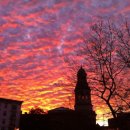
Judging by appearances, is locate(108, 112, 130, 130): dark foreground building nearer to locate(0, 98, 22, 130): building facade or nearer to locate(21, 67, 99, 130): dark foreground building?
locate(21, 67, 99, 130): dark foreground building

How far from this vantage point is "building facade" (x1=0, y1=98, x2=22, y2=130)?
93.7 metres

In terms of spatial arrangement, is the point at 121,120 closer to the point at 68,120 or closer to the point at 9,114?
the point at 68,120

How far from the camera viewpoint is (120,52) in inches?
835

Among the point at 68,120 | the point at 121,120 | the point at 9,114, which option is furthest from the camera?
the point at 9,114

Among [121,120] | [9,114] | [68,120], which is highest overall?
[9,114]

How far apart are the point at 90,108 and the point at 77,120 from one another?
10.9m

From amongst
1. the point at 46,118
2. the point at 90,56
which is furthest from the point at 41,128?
the point at 90,56

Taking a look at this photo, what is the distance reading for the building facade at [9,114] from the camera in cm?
9369

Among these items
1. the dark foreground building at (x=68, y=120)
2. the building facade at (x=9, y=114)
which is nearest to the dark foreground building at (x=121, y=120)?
the dark foreground building at (x=68, y=120)

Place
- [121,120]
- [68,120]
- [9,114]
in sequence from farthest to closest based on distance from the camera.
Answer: [9,114]
[68,120]
[121,120]

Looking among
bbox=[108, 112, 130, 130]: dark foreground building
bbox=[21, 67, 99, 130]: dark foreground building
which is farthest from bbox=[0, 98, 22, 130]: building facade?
bbox=[108, 112, 130, 130]: dark foreground building

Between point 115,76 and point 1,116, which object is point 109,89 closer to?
point 115,76

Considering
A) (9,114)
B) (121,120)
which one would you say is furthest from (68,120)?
(121,120)

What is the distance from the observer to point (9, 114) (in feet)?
316
